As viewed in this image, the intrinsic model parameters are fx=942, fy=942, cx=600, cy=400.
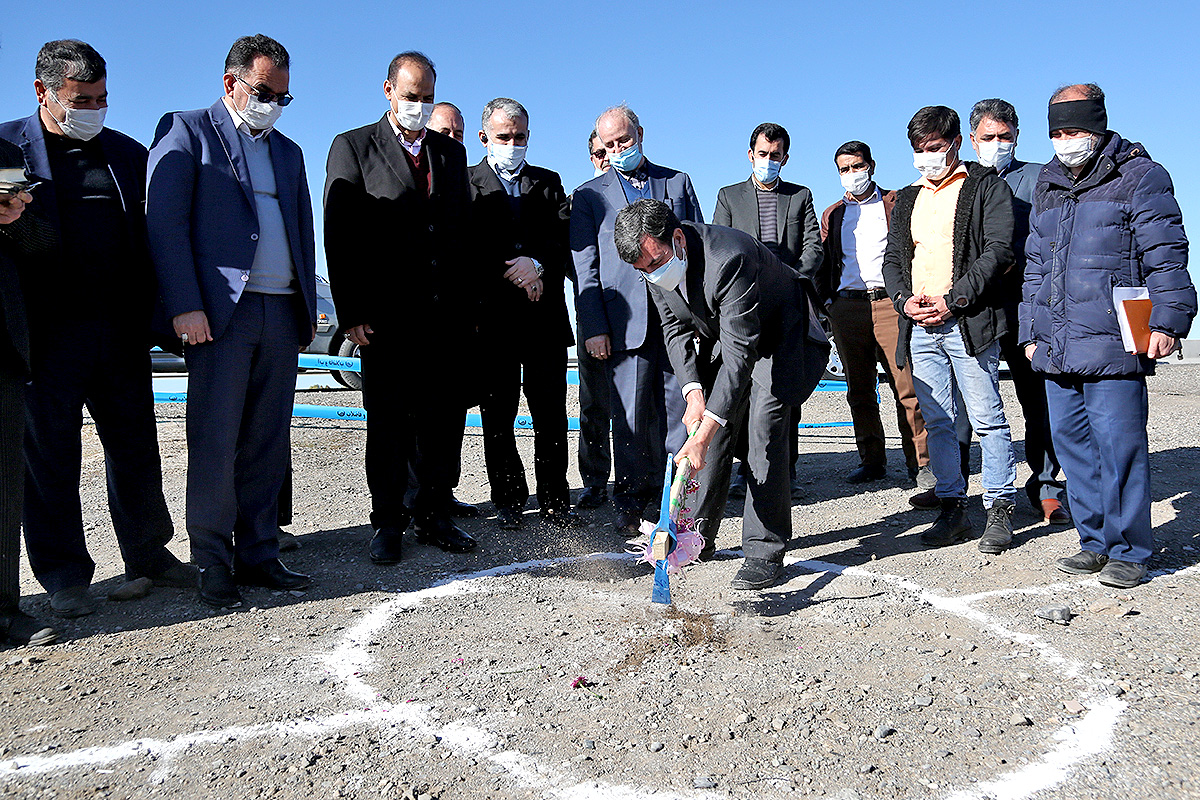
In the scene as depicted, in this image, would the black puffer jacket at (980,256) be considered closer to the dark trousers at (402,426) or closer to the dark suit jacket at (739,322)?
the dark suit jacket at (739,322)

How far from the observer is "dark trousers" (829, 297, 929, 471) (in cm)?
644

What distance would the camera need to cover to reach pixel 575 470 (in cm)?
792

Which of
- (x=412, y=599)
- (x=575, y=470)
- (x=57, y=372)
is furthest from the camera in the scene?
(x=575, y=470)

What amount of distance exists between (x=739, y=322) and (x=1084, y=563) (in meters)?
2.13

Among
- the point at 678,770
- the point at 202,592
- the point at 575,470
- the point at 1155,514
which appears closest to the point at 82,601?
the point at 202,592

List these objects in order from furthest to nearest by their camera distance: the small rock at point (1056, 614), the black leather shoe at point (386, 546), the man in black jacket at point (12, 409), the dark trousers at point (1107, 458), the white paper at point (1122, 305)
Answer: the black leather shoe at point (386, 546) < the dark trousers at point (1107, 458) < the white paper at point (1122, 305) < the small rock at point (1056, 614) < the man in black jacket at point (12, 409)

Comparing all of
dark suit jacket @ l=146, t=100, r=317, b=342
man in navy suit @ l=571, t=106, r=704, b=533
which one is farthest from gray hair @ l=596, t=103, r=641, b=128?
dark suit jacket @ l=146, t=100, r=317, b=342

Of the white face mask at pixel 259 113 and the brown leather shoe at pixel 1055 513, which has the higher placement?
the white face mask at pixel 259 113

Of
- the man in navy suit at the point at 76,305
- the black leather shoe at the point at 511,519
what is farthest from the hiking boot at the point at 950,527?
the man in navy suit at the point at 76,305

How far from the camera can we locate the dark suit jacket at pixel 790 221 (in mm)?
6438

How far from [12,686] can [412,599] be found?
1.65 m

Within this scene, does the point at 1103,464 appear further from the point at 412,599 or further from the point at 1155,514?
the point at 412,599

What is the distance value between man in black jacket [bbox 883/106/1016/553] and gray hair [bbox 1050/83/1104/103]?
0.62 meters

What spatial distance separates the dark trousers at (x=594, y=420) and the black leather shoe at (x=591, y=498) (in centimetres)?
3
